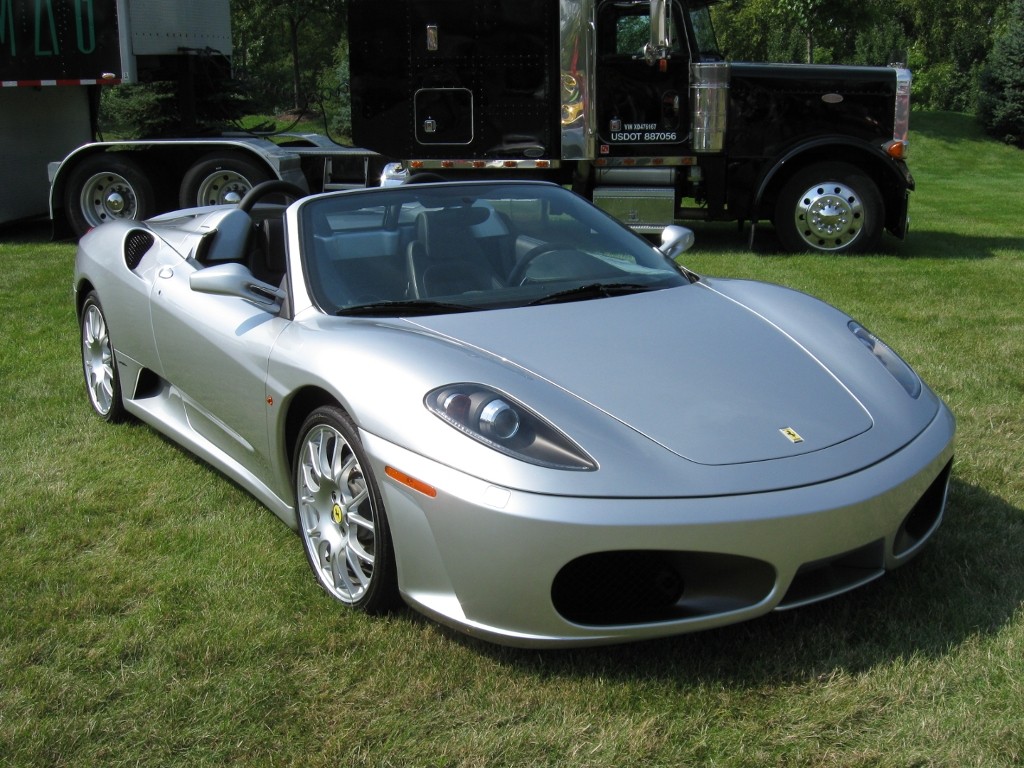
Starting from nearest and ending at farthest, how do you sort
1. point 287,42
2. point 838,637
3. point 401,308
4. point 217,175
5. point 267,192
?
point 838,637, point 401,308, point 267,192, point 217,175, point 287,42

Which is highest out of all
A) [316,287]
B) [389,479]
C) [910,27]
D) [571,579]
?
[910,27]

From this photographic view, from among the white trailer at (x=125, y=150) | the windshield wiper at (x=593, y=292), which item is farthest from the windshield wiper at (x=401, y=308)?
the white trailer at (x=125, y=150)

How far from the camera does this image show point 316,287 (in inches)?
146

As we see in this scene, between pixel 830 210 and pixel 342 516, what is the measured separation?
26.7ft

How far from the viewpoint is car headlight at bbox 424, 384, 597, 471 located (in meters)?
2.79

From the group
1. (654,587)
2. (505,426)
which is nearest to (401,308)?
(505,426)

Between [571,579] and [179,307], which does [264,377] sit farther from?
[571,579]

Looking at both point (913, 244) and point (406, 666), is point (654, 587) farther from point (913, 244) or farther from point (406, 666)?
point (913, 244)

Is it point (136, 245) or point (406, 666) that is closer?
point (406, 666)

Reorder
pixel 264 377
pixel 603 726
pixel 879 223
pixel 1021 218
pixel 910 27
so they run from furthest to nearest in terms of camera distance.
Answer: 1. pixel 910 27
2. pixel 1021 218
3. pixel 879 223
4. pixel 264 377
5. pixel 603 726

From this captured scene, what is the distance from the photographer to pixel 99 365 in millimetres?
5363

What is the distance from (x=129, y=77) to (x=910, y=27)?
41.1m

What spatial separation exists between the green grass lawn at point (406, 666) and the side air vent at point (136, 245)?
0.99 metres

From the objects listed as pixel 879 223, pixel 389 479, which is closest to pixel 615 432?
pixel 389 479
